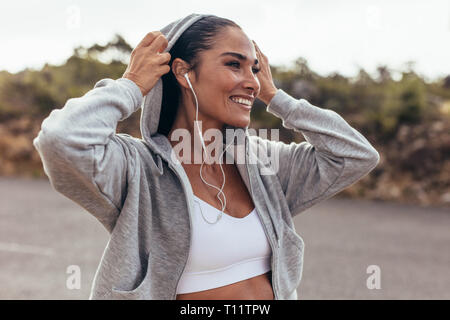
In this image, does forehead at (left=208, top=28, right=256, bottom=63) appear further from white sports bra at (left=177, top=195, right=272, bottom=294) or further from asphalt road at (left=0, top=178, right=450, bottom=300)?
asphalt road at (left=0, top=178, right=450, bottom=300)

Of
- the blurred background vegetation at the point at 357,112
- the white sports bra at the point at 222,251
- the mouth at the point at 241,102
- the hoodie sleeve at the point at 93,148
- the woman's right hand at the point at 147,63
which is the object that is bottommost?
the white sports bra at the point at 222,251

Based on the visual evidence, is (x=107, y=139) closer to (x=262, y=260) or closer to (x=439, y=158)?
(x=262, y=260)

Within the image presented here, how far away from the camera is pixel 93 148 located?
1.45 meters

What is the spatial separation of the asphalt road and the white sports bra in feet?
9.70

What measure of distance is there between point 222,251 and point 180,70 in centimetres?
74

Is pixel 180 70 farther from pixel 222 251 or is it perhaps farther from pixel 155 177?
pixel 222 251

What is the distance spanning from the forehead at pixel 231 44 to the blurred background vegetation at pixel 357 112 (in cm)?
845

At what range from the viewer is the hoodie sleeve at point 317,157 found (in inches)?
76.2

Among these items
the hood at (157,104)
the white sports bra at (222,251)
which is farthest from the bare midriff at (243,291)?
the hood at (157,104)

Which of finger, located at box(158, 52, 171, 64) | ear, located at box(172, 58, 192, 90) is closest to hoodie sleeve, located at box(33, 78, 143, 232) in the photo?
finger, located at box(158, 52, 171, 64)

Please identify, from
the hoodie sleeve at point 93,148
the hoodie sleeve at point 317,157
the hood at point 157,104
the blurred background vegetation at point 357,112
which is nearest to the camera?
the hoodie sleeve at point 93,148

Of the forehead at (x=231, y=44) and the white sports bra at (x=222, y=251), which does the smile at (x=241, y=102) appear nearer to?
the forehead at (x=231, y=44)

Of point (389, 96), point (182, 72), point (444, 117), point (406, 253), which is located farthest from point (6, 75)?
point (182, 72)
